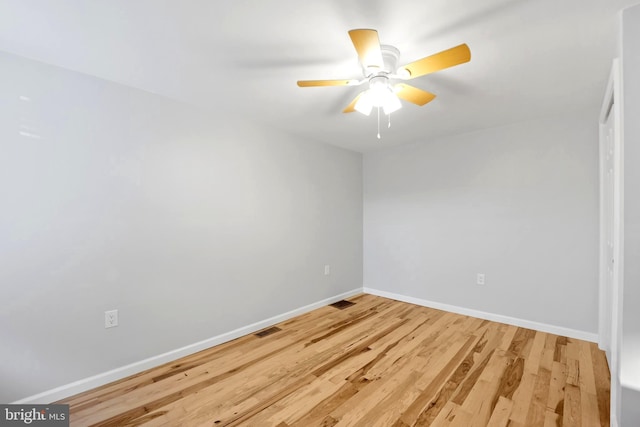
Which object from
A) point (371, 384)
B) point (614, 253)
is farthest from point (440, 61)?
point (371, 384)

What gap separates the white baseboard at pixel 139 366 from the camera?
1.76 metres

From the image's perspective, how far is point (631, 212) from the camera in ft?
4.39

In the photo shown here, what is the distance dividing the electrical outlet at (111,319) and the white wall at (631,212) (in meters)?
3.01

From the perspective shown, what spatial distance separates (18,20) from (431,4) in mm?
2037

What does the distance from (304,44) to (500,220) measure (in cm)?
269

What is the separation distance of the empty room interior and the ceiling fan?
14 millimetres

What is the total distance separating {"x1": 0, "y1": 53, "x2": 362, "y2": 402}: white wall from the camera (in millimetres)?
1688

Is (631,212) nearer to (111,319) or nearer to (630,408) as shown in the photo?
(630,408)

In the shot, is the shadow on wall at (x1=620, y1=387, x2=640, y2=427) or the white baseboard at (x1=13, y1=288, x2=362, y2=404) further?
the white baseboard at (x1=13, y1=288, x2=362, y2=404)

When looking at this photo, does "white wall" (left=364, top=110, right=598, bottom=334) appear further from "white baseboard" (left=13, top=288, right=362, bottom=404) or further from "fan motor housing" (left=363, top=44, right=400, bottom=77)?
"fan motor housing" (left=363, top=44, right=400, bottom=77)

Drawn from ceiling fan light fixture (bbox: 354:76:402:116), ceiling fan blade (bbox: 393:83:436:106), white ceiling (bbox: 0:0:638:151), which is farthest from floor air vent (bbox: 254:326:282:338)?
ceiling fan blade (bbox: 393:83:436:106)

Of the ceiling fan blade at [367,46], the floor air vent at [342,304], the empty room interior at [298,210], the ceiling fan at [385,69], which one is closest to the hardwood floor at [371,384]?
the empty room interior at [298,210]

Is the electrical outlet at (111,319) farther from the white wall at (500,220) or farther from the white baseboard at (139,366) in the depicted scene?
the white wall at (500,220)

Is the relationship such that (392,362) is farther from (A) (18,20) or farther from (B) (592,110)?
(A) (18,20)
